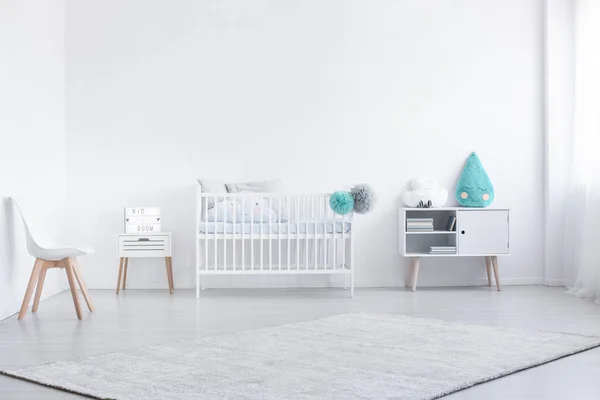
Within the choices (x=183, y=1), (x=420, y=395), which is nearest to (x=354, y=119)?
(x=183, y=1)

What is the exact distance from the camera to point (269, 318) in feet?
14.2

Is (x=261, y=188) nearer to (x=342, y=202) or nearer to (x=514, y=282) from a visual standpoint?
(x=342, y=202)

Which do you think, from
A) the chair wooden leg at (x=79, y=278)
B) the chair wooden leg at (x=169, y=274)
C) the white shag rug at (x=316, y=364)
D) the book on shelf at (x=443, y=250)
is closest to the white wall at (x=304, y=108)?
the chair wooden leg at (x=169, y=274)

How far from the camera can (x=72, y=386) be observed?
265 cm

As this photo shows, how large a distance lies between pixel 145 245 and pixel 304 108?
5.30 ft

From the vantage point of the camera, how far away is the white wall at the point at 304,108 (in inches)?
233

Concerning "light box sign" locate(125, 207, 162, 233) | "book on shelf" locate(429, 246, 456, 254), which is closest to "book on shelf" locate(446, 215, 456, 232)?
"book on shelf" locate(429, 246, 456, 254)

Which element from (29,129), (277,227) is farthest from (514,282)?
(29,129)

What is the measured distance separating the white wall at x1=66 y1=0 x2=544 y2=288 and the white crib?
0.76 feet

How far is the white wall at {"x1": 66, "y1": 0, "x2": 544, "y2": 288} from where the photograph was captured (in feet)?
19.4

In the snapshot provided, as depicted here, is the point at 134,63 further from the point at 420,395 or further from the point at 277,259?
the point at 420,395

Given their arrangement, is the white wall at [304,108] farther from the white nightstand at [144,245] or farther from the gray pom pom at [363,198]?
the gray pom pom at [363,198]

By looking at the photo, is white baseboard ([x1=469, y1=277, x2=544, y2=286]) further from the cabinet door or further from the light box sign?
the light box sign

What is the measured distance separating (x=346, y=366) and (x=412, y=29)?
3735 millimetres
